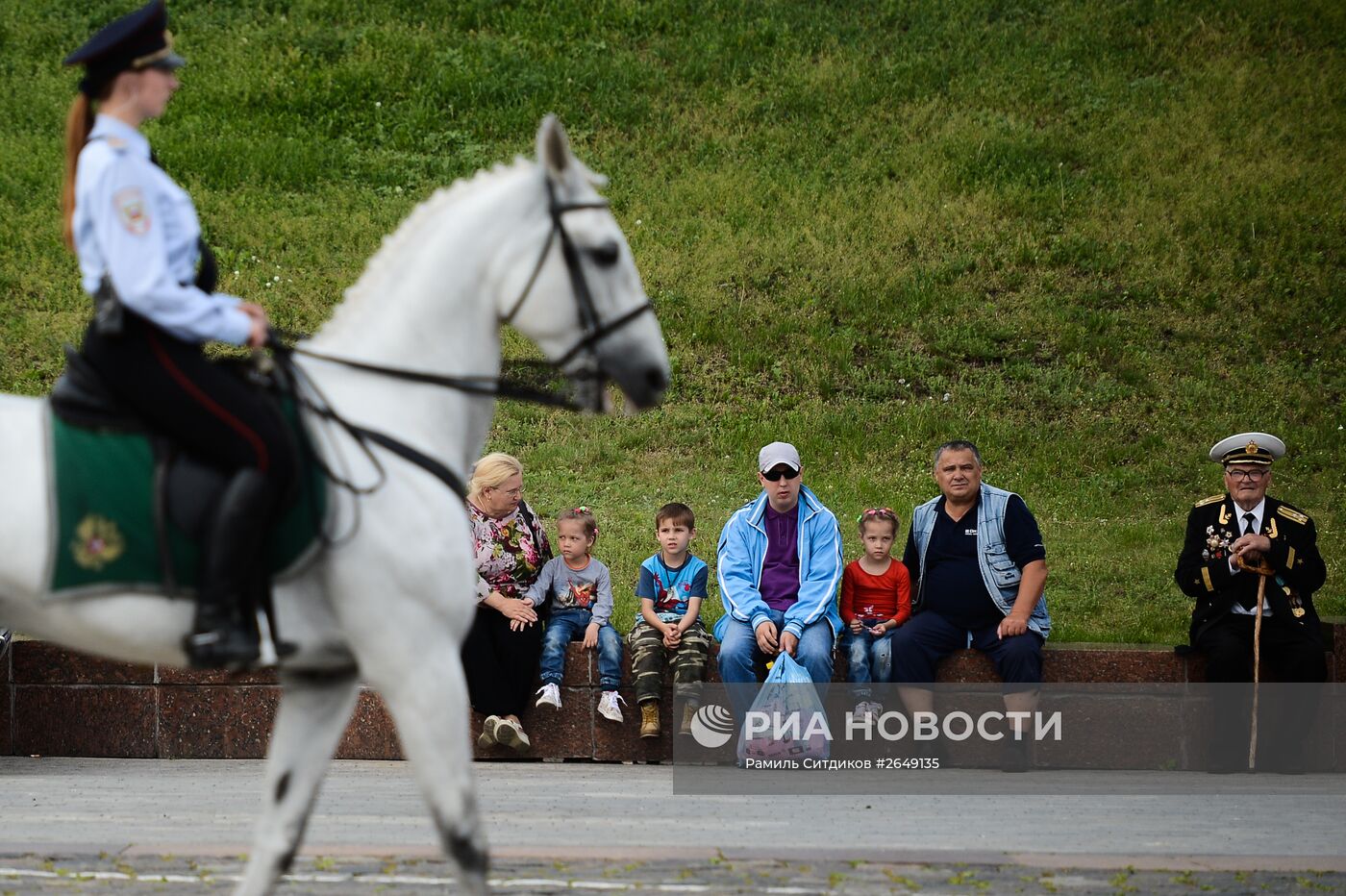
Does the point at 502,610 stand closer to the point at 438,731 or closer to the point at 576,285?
the point at 576,285

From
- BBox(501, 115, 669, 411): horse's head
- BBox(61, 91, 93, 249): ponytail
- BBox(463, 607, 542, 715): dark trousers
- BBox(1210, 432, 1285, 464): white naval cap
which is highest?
BBox(61, 91, 93, 249): ponytail

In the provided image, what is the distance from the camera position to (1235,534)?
32.9ft

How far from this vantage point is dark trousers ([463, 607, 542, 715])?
31.8 ft

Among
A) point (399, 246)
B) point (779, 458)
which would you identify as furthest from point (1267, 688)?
point (399, 246)

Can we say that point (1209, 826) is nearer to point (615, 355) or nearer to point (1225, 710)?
point (1225, 710)

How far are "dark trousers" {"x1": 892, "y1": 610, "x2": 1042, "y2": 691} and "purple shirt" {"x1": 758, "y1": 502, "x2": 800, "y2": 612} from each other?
723mm

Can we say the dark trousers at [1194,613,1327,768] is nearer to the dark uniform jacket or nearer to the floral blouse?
the dark uniform jacket

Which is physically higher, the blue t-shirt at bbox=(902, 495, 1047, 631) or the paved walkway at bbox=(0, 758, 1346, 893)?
the blue t-shirt at bbox=(902, 495, 1047, 631)

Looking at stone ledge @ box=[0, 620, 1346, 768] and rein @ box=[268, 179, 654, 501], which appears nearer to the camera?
rein @ box=[268, 179, 654, 501]

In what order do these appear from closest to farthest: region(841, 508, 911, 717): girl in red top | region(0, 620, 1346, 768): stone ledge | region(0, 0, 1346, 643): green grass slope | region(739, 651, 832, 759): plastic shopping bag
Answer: region(739, 651, 832, 759): plastic shopping bag
region(841, 508, 911, 717): girl in red top
region(0, 620, 1346, 768): stone ledge
region(0, 0, 1346, 643): green grass slope

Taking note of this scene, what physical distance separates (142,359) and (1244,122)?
1984 cm

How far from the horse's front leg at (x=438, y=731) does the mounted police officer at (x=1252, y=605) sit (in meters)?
6.54

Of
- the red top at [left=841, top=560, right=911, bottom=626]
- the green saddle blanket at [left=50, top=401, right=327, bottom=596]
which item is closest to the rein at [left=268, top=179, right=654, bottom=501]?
the green saddle blanket at [left=50, top=401, right=327, bottom=596]

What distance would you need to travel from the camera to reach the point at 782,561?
32.8 feet
